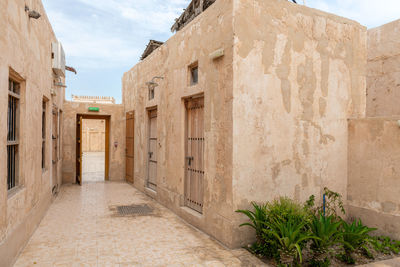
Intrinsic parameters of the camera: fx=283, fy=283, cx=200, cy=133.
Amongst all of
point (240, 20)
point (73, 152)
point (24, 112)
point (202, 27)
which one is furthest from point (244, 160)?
point (73, 152)

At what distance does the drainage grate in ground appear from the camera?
18.8ft

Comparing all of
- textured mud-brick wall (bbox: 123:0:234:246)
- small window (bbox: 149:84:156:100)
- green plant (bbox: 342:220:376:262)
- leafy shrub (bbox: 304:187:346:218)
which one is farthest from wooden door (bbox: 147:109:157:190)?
green plant (bbox: 342:220:376:262)

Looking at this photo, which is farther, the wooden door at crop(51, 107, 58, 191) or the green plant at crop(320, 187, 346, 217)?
the wooden door at crop(51, 107, 58, 191)

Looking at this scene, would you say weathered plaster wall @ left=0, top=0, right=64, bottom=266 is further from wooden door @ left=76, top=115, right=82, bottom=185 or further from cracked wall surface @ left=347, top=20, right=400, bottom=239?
cracked wall surface @ left=347, top=20, right=400, bottom=239

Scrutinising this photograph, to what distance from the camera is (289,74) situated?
4.41 m

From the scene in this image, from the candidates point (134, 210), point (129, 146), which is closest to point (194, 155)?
point (134, 210)

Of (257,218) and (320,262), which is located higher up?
(257,218)

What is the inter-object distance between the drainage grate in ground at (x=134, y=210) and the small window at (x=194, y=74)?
2.79 m

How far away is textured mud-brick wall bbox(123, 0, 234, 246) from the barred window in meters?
2.66

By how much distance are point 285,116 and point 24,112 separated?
379 cm

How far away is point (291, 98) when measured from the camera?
4.45 meters

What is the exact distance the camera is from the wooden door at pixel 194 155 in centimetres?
500

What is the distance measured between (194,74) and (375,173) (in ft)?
11.5

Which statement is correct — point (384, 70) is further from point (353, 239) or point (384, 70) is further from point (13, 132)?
point (13, 132)
